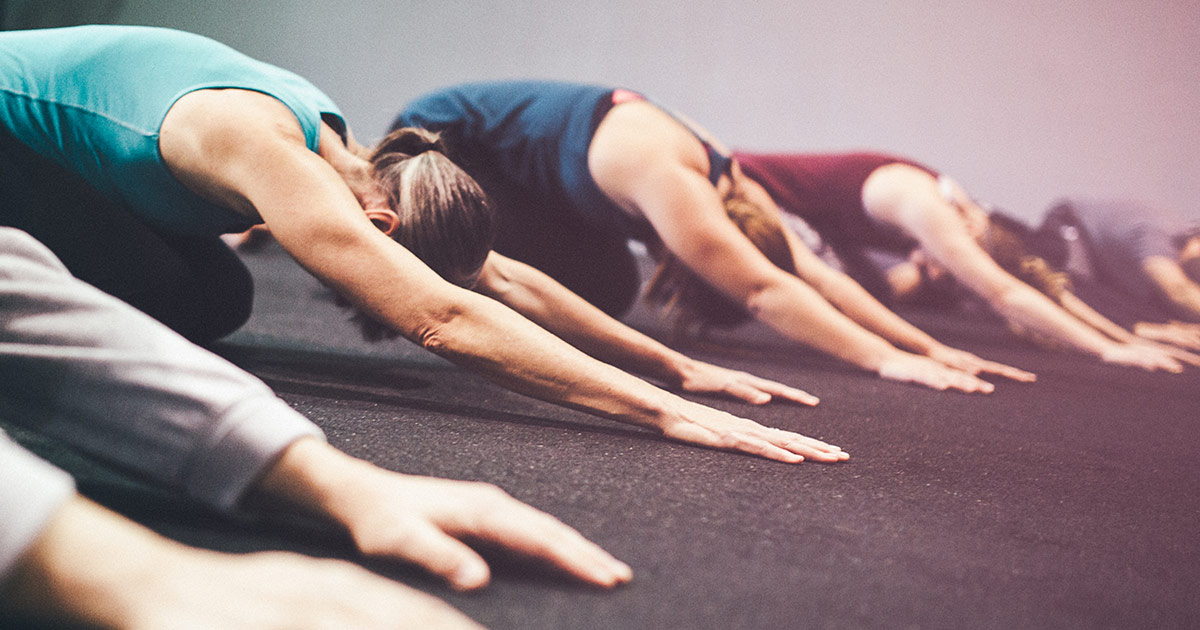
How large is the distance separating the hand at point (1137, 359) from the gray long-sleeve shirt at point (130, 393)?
2223 millimetres

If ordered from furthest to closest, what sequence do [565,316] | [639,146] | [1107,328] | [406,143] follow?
1. [1107,328]
2. [639,146]
3. [565,316]
4. [406,143]

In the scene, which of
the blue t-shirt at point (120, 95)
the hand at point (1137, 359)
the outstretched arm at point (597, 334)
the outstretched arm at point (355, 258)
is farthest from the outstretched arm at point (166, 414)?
the hand at point (1137, 359)

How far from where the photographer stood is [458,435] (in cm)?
86

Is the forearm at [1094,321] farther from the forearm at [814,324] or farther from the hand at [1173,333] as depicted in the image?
the forearm at [814,324]

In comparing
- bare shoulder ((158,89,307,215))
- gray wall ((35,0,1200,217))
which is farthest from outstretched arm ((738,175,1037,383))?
gray wall ((35,0,1200,217))

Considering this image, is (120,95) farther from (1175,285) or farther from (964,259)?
(1175,285)

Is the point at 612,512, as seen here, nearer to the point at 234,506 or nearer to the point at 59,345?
the point at 234,506

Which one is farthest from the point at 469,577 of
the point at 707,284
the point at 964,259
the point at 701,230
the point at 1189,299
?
the point at 1189,299

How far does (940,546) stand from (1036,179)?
13.3 feet

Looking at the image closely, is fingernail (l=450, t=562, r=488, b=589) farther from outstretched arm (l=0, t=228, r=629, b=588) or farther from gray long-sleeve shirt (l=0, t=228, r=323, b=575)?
gray long-sleeve shirt (l=0, t=228, r=323, b=575)

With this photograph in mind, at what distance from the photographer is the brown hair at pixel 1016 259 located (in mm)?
2318

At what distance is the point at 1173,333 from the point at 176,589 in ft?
10.9

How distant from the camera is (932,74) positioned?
4051 millimetres

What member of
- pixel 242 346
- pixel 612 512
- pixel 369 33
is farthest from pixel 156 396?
pixel 369 33
